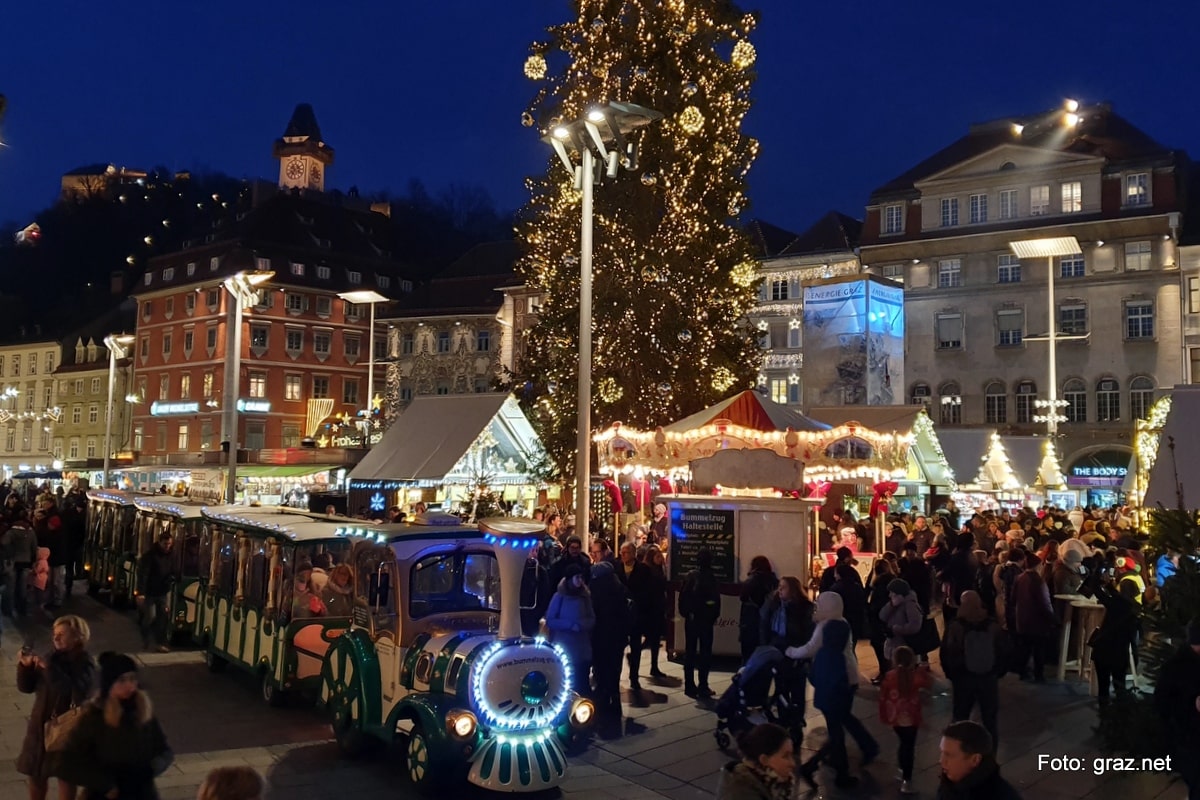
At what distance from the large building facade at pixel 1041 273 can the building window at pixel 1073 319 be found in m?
0.05

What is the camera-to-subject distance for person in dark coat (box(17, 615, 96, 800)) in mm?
6352

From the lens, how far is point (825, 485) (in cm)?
2414

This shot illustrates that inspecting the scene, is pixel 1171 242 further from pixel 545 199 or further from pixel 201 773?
pixel 201 773

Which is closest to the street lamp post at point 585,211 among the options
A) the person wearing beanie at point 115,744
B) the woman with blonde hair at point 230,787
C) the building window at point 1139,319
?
the person wearing beanie at point 115,744

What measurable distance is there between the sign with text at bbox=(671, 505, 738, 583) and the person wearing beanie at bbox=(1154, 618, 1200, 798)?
7766 mm

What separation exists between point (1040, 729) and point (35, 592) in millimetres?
17358

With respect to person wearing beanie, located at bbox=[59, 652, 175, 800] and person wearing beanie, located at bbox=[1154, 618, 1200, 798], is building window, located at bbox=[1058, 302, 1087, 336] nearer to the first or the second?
person wearing beanie, located at bbox=[1154, 618, 1200, 798]

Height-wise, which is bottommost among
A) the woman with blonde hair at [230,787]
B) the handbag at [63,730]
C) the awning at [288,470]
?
the handbag at [63,730]

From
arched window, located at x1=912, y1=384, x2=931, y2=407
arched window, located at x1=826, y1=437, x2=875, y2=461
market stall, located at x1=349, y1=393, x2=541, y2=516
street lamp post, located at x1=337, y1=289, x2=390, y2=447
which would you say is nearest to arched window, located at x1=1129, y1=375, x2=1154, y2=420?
arched window, located at x1=912, y1=384, x2=931, y2=407

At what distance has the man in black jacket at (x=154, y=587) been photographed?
53.1ft

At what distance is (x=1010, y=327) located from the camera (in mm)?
49562

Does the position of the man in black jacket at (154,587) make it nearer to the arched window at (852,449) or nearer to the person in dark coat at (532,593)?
the person in dark coat at (532,593)

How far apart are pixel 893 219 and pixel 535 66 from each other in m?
32.8

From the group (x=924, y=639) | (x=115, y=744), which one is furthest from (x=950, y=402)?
(x=115, y=744)
